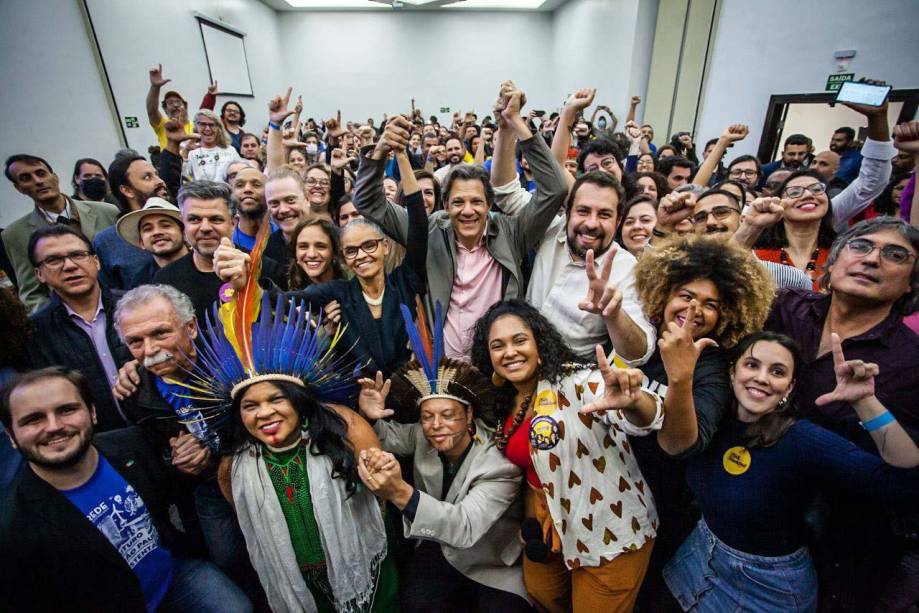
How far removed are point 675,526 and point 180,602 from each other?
240 cm

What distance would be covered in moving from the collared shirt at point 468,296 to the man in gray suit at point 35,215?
9.65ft

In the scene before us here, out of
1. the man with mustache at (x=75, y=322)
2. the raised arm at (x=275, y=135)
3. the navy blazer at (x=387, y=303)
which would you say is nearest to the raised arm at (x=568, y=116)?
the navy blazer at (x=387, y=303)

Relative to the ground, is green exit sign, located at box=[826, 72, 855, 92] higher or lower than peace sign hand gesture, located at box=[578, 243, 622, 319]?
higher

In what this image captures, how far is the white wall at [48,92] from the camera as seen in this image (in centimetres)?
494

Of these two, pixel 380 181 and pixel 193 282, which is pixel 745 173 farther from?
pixel 193 282

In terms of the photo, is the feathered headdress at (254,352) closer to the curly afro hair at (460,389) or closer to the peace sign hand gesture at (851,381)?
the curly afro hair at (460,389)

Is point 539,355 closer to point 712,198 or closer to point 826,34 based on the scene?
point 712,198

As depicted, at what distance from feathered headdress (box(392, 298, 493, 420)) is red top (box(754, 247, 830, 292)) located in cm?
188

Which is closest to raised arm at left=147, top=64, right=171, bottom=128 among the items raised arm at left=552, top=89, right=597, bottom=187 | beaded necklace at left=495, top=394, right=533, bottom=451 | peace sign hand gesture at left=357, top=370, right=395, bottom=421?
raised arm at left=552, top=89, right=597, bottom=187

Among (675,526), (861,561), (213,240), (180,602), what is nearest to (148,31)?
(213,240)

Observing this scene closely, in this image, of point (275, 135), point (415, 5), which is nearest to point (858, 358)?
point (275, 135)

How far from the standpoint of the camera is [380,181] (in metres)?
2.19

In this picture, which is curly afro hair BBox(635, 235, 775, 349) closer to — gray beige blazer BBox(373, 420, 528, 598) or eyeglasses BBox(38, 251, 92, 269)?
gray beige blazer BBox(373, 420, 528, 598)

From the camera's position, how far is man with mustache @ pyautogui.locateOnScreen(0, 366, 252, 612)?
1446 mm
